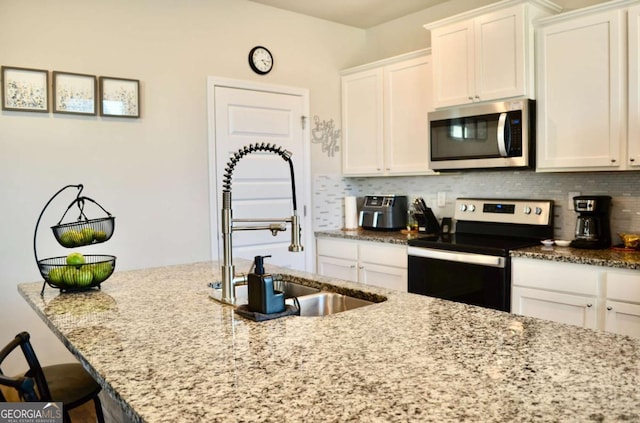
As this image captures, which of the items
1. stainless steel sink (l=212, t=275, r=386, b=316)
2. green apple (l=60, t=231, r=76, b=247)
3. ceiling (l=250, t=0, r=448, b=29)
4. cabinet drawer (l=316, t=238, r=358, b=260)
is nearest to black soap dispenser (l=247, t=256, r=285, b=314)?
stainless steel sink (l=212, t=275, r=386, b=316)

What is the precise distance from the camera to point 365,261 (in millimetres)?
3947

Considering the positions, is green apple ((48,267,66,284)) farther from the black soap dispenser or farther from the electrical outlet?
the electrical outlet

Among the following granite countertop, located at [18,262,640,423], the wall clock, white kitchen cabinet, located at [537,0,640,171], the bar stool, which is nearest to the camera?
granite countertop, located at [18,262,640,423]

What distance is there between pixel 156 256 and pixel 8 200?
957 millimetres

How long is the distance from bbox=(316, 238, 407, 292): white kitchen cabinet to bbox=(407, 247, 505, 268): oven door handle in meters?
0.15

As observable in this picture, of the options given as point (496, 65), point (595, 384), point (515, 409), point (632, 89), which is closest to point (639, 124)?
point (632, 89)

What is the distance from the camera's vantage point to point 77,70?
3127 mm

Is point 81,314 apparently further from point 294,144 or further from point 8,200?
point 294,144

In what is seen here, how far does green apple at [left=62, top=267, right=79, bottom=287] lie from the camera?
1.95 metres

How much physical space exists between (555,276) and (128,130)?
2785 mm

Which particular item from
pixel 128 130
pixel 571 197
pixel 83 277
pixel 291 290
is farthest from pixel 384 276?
pixel 83 277

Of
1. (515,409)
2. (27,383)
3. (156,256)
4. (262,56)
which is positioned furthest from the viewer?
(262,56)

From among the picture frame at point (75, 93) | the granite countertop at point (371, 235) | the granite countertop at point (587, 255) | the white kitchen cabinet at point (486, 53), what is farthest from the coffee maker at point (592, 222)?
the picture frame at point (75, 93)

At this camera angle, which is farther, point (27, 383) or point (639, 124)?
point (639, 124)
